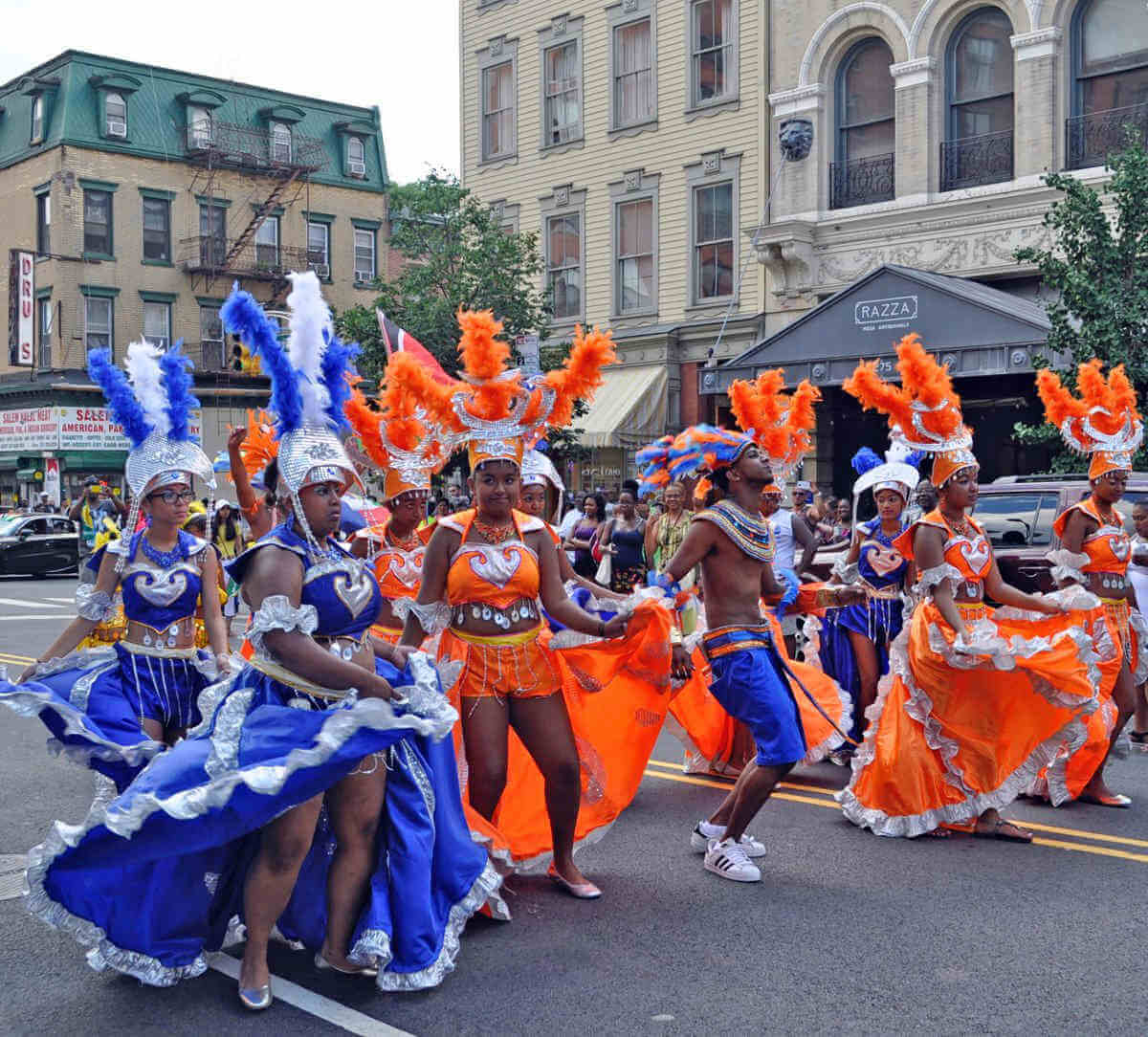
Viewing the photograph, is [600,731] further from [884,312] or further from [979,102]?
[979,102]

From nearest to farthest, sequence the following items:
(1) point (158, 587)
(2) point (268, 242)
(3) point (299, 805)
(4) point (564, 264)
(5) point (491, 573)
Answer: (3) point (299, 805)
(5) point (491, 573)
(1) point (158, 587)
(4) point (564, 264)
(2) point (268, 242)

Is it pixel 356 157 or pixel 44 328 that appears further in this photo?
pixel 356 157

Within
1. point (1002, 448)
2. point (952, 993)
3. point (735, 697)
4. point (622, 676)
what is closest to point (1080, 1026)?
point (952, 993)

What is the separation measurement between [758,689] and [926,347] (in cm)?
1339

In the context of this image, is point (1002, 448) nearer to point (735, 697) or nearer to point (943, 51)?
point (943, 51)

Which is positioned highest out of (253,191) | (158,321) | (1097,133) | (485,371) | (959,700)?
(253,191)

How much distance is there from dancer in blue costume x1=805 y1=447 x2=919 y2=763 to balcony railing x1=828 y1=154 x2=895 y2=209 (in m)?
13.9

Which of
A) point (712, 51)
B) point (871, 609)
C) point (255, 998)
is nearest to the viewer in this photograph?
point (255, 998)

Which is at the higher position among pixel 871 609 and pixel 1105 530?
pixel 1105 530

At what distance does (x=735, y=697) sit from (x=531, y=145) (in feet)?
73.3

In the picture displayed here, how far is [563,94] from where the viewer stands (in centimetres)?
2586

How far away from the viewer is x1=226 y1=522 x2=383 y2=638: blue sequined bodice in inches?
171

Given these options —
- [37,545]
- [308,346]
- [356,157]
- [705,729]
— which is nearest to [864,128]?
[705,729]

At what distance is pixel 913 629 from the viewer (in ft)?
22.0
